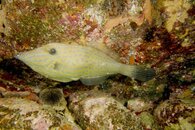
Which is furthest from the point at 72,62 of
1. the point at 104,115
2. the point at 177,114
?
the point at 177,114

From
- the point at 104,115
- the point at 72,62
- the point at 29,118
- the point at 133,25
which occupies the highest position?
the point at 133,25

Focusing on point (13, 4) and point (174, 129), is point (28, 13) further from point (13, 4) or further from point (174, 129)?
point (174, 129)

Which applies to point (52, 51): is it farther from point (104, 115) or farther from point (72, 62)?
point (104, 115)

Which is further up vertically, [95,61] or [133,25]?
[133,25]

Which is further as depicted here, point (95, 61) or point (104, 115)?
point (104, 115)

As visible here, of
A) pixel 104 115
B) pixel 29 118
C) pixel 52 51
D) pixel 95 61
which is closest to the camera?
pixel 52 51

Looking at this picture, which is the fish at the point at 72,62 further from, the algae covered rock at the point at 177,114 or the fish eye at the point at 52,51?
the algae covered rock at the point at 177,114

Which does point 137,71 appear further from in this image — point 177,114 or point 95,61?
point 177,114

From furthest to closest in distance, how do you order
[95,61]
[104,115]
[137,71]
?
[104,115] → [137,71] → [95,61]
